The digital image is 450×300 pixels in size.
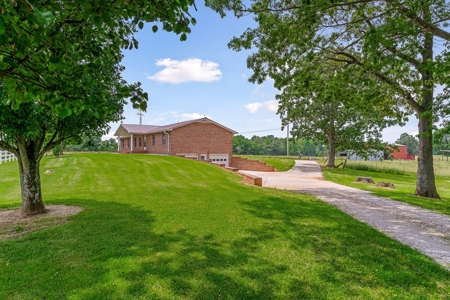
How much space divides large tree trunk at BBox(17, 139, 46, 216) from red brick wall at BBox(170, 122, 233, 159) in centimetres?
1633

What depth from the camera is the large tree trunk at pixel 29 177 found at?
628 centimetres

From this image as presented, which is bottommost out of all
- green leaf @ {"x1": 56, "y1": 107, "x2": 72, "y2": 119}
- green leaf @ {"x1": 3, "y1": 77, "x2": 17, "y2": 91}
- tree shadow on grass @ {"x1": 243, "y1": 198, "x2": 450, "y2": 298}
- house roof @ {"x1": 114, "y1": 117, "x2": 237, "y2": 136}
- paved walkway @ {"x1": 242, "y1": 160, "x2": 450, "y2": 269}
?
paved walkway @ {"x1": 242, "y1": 160, "x2": 450, "y2": 269}

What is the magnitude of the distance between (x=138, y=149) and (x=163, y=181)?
18485 mm

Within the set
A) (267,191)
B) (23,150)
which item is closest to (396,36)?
(267,191)

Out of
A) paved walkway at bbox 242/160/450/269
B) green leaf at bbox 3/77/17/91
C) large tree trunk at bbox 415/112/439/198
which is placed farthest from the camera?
large tree trunk at bbox 415/112/439/198

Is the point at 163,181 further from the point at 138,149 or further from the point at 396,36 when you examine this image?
the point at 138,149

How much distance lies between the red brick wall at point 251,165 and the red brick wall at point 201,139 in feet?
3.39

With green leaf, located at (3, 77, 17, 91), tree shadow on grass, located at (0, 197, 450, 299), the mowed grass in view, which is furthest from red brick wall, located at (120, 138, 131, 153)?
green leaf, located at (3, 77, 17, 91)

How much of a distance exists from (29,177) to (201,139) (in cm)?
1815

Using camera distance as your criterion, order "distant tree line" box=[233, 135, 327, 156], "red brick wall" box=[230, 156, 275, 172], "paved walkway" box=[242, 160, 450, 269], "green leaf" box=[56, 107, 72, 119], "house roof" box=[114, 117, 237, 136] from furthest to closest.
Result: "distant tree line" box=[233, 135, 327, 156], "house roof" box=[114, 117, 237, 136], "red brick wall" box=[230, 156, 275, 172], "paved walkway" box=[242, 160, 450, 269], "green leaf" box=[56, 107, 72, 119]

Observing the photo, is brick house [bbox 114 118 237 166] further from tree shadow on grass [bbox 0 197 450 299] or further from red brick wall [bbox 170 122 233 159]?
tree shadow on grass [bbox 0 197 450 299]

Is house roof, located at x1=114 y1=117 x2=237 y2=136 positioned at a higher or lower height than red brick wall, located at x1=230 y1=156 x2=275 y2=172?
higher

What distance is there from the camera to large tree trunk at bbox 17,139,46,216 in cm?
628

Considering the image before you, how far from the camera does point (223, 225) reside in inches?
228
